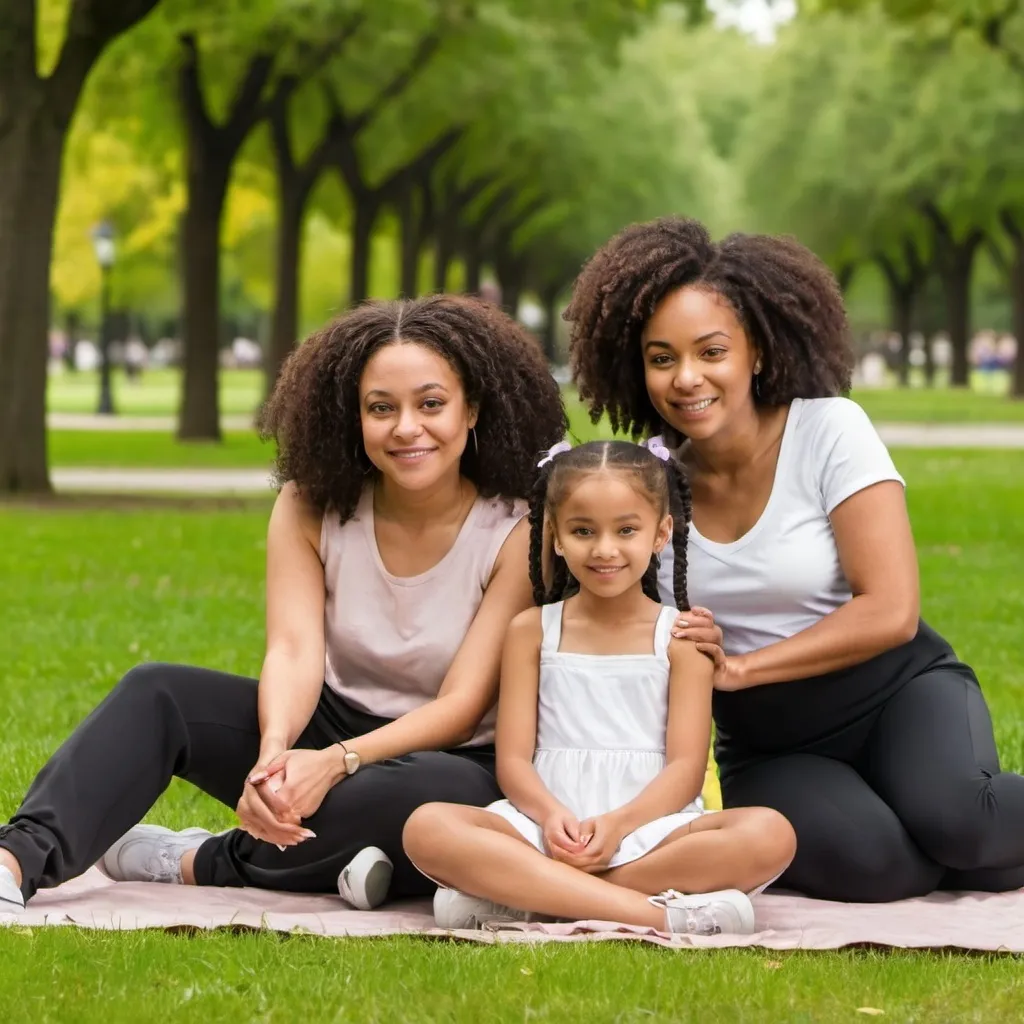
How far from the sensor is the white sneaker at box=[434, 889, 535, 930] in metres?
4.95

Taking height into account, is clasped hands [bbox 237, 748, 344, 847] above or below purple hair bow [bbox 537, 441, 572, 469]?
below

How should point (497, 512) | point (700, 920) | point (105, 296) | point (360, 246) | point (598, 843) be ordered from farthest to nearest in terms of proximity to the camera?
1. point (105, 296)
2. point (360, 246)
3. point (497, 512)
4. point (598, 843)
5. point (700, 920)

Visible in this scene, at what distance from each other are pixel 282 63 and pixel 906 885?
71.9 feet

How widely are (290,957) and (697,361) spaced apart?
1.85 m

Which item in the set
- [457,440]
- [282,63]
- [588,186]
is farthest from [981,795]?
[588,186]

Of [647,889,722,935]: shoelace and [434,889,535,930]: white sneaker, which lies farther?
[434,889,535,930]: white sneaker

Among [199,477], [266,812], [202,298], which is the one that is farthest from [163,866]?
[202,298]

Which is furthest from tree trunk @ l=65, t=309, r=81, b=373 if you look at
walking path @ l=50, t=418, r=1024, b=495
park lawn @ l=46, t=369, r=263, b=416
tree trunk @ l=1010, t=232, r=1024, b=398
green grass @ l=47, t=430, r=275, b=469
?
walking path @ l=50, t=418, r=1024, b=495

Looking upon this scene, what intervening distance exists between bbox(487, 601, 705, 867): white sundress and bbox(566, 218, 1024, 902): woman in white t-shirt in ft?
0.53

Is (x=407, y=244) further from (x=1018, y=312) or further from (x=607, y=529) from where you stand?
(x=607, y=529)

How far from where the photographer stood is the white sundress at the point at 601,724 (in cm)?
513

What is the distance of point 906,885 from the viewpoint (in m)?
5.35

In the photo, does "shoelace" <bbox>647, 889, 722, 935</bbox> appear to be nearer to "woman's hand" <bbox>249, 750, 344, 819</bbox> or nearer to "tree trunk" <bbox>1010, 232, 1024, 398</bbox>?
"woman's hand" <bbox>249, 750, 344, 819</bbox>

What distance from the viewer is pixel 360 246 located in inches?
1283
